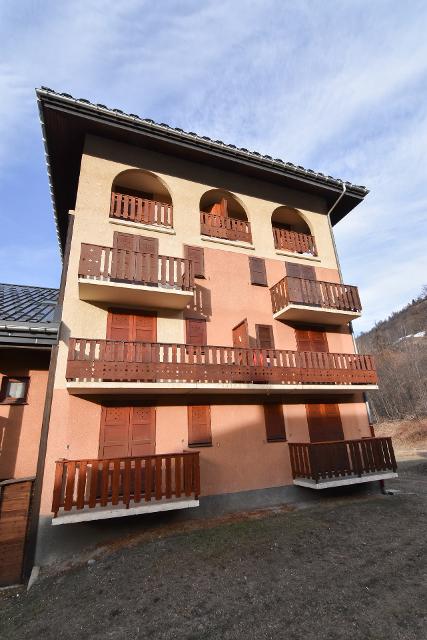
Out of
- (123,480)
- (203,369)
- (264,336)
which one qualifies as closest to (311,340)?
(264,336)

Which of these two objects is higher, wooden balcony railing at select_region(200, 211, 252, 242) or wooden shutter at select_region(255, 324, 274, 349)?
wooden balcony railing at select_region(200, 211, 252, 242)

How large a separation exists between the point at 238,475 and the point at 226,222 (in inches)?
403

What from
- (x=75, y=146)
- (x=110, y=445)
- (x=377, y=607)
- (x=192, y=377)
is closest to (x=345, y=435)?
(x=192, y=377)

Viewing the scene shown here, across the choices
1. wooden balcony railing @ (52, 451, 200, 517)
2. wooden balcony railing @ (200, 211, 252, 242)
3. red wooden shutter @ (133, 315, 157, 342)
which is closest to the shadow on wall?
wooden balcony railing @ (52, 451, 200, 517)

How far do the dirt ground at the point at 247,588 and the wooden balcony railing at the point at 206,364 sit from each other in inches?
169

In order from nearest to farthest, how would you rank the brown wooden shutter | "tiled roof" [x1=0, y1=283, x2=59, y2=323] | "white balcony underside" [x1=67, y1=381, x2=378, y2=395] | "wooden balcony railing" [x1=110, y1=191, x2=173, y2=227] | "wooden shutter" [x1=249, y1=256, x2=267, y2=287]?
"white balcony underside" [x1=67, y1=381, x2=378, y2=395], "tiled roof" [x1=0, y1=283, x2=59, y2=323], "wooden balcony railing" [x1=110, y1=191, x2=173, y2=227], "wooden shutter" [x1=249, y1=256, x2=267, y2=287], the brown wooden shutter

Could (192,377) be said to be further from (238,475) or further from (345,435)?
(345,435)

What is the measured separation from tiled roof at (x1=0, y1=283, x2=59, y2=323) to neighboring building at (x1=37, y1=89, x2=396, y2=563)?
0.95 meters

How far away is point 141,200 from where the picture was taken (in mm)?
13266

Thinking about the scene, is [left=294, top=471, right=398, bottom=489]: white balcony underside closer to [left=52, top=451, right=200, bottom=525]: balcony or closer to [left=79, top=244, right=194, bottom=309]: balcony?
[left=52, top=451, right=200, bottom=525]: balcony

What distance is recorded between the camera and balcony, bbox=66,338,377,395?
9.35 m

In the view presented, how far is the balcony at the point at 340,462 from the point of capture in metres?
10.9

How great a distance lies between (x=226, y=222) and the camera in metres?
14.5

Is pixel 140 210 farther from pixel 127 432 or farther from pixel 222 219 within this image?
pixel 127 432
